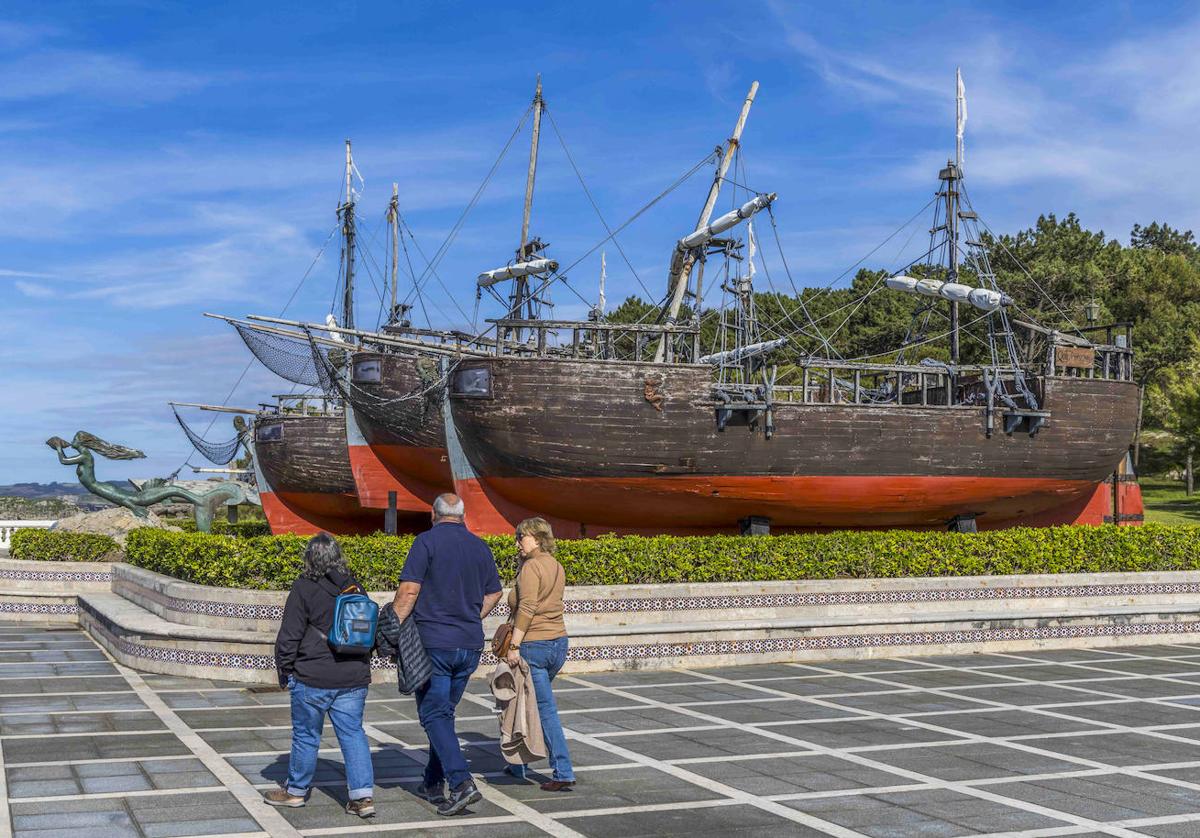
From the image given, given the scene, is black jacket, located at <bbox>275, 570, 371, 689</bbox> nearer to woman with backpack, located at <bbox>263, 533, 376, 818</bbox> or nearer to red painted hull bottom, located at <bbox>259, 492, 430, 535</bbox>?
woman with backpack, located at <bbox>263, 533, 376, 818</bbox>

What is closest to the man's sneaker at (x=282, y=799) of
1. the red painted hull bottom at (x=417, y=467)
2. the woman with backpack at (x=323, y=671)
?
the woman with backpack at (x=323, y=671)

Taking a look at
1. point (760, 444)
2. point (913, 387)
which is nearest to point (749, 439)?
point (760, 444)

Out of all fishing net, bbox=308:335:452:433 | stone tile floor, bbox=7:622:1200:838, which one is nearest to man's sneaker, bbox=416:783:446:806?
stone tile floor, bbox=7:622:1200:838

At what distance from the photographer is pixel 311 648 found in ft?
21.9

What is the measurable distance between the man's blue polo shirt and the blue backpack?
0.33 metres

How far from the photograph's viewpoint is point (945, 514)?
72.2 feet

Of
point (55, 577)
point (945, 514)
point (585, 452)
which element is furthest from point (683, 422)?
point (55, 577)

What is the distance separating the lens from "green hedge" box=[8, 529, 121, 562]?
18.8m

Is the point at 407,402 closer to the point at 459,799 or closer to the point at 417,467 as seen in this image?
the point at 417,467

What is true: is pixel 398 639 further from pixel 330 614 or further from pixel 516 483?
pixel 516 483

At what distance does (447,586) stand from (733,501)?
1359cm

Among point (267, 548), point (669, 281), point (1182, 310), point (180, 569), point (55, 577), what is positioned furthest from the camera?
point (1182, 310)

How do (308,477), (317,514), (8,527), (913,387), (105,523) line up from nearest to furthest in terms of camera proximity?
1. (105,523)
2. (913,387)
3. (8,527)
4. (308,477)
5. (317,514)

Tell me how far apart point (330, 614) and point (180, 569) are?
838 centimetres
